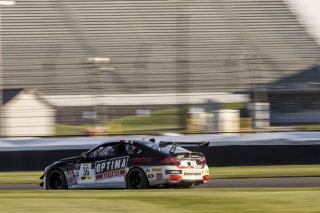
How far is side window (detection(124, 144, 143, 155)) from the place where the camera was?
14.5 m

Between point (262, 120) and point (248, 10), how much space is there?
12251mm

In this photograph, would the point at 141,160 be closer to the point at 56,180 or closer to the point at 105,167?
the point at 105,167

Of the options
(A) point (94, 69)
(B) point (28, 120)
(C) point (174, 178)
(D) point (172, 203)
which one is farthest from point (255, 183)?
(A) point (94, 69)

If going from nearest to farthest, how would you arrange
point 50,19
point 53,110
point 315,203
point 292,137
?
point 315,203 → point 292,137 → point 53,110 → point 50,19

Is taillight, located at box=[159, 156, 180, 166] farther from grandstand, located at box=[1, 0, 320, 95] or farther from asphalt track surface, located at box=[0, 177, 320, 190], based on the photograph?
grandstand, located at box=[1, 0, 320, 95]

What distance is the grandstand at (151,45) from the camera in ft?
76.0

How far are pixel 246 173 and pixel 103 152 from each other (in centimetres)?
452

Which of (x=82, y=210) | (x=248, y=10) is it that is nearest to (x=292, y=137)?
(x=82, y=210)

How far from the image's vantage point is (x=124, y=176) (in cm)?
1447

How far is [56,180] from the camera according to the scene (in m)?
15.3

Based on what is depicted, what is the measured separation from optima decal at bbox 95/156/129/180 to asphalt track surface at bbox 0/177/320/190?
5.02ft

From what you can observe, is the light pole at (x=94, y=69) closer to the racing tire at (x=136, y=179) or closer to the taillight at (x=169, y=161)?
the racing tire at (x=136, y=179)

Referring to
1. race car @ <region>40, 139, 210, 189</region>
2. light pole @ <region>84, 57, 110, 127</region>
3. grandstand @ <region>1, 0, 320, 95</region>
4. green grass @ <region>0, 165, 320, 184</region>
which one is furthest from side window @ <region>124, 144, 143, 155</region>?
grandstand @ <region>1, 0, 320, 95</region>

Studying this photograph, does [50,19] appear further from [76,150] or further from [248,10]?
[76,150]
